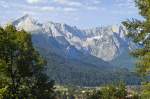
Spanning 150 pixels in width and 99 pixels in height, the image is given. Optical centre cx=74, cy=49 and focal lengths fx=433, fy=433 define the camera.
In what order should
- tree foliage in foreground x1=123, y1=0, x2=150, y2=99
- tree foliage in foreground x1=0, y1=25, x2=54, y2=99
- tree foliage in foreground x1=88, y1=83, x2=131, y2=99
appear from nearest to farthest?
tree foliage in foreground x1=123, y1=0, x2=150, y2=99, tree foliage in foreground x1=0, y1=25, x2=54, y2=99, tree foliage in foreground x1=88, y1=83, x2=131, y2=99

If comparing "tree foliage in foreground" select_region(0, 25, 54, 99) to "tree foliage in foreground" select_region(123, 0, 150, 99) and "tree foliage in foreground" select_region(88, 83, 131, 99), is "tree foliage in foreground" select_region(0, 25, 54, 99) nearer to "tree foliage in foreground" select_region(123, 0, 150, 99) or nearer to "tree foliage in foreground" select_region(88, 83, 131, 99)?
"tree foliage in foreground" select_region(123, 0, 150, 99)

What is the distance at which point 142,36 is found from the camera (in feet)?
116

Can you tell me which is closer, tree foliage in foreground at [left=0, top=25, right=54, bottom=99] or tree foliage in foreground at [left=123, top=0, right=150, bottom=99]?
tree foliage in foreground at [left=123, top=0, right=150, bottom=99]

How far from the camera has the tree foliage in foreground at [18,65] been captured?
44719mm

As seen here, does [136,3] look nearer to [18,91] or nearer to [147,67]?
[147,67]

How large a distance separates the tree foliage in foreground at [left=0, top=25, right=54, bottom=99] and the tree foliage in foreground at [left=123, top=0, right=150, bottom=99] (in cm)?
1422

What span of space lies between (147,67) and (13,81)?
16.2 metres

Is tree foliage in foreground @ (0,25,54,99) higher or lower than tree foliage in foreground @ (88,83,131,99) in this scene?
higher

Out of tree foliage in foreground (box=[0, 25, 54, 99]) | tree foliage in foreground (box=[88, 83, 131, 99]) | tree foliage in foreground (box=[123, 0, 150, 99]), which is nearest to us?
tree foliage in foreground (box=[123, 0, 150, 99])

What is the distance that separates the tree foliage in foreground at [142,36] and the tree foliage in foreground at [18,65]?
14.2 metres

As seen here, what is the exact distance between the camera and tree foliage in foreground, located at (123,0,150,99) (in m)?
34.8

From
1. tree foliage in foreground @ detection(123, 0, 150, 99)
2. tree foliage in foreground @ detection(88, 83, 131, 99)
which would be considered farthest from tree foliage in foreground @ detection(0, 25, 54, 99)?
tree foliage in foreground @ detection(88, 83, 131, 99)

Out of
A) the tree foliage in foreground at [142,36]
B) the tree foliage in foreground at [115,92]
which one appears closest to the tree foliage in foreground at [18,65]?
the tree foliage in foreground at [142,36]

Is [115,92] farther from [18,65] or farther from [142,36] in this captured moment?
[142,36]
